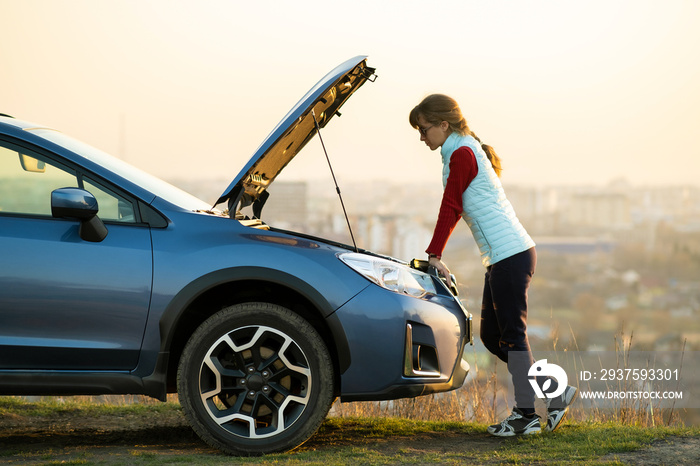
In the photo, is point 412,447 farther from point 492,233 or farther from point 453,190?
point 453,190

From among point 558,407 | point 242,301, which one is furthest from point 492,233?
point 242,301

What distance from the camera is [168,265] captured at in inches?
138

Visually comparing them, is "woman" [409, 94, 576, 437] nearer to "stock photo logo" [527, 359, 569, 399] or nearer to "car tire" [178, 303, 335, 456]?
"stock photo logo" [527, 359, 569, 399]

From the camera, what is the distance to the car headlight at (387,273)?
369cm

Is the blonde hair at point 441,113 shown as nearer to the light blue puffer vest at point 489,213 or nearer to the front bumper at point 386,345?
the light blue puffer vest at point 489,213

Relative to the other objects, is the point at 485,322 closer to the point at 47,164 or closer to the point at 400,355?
the point at 400,355

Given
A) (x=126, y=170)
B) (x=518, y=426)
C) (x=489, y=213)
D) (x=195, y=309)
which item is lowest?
(x=518, y=426)

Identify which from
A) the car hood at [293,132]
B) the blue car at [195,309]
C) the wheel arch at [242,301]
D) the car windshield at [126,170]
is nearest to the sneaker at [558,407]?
the blue car at [195,309]

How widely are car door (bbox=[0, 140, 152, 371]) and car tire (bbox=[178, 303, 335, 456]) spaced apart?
35 centimetres

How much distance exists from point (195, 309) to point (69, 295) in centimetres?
62

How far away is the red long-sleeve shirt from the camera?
4.09 metres

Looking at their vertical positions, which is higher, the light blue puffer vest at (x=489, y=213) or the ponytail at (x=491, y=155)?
the ponytail at (x=491, y=155)

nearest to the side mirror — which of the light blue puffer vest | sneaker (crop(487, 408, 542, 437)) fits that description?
the light blue puffer vest

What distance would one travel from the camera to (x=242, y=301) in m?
3.82
